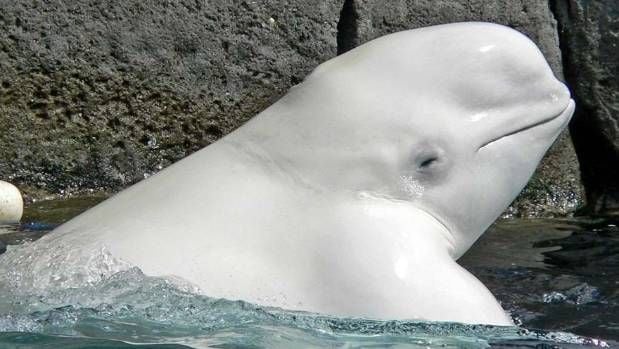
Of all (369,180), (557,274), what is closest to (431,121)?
(369,180)

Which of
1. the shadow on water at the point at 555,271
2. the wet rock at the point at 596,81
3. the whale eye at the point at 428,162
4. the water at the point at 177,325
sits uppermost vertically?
the wet rock at the point at 596,81


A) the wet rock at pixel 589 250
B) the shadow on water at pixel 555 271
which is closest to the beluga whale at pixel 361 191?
the shadow on water at pixel 555 271

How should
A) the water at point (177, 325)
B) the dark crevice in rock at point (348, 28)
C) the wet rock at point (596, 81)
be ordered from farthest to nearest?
the wet rock at point (596, 81) < the dark crevice in rock at point (348, 28) < the water at point (177, 325)

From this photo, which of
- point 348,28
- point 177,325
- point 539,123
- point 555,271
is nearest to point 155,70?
→ point 348,28

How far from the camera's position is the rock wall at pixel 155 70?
9.18 metres

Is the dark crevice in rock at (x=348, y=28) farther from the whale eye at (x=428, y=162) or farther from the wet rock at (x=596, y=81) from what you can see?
the whale eye at (x=428, y=162)

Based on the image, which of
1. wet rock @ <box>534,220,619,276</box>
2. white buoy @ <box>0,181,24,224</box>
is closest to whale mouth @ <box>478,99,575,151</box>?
wet rock @ <box>534,220,619,276</box>

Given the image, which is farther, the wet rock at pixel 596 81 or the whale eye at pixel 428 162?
the wet rock at pixel 596 81

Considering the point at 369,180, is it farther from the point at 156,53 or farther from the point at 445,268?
the point at 156,53

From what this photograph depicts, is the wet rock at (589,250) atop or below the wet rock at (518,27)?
below

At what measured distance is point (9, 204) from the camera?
820cm

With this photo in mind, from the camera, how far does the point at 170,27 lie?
372 inches

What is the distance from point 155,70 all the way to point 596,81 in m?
3.57

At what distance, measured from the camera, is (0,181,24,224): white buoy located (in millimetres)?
8141
